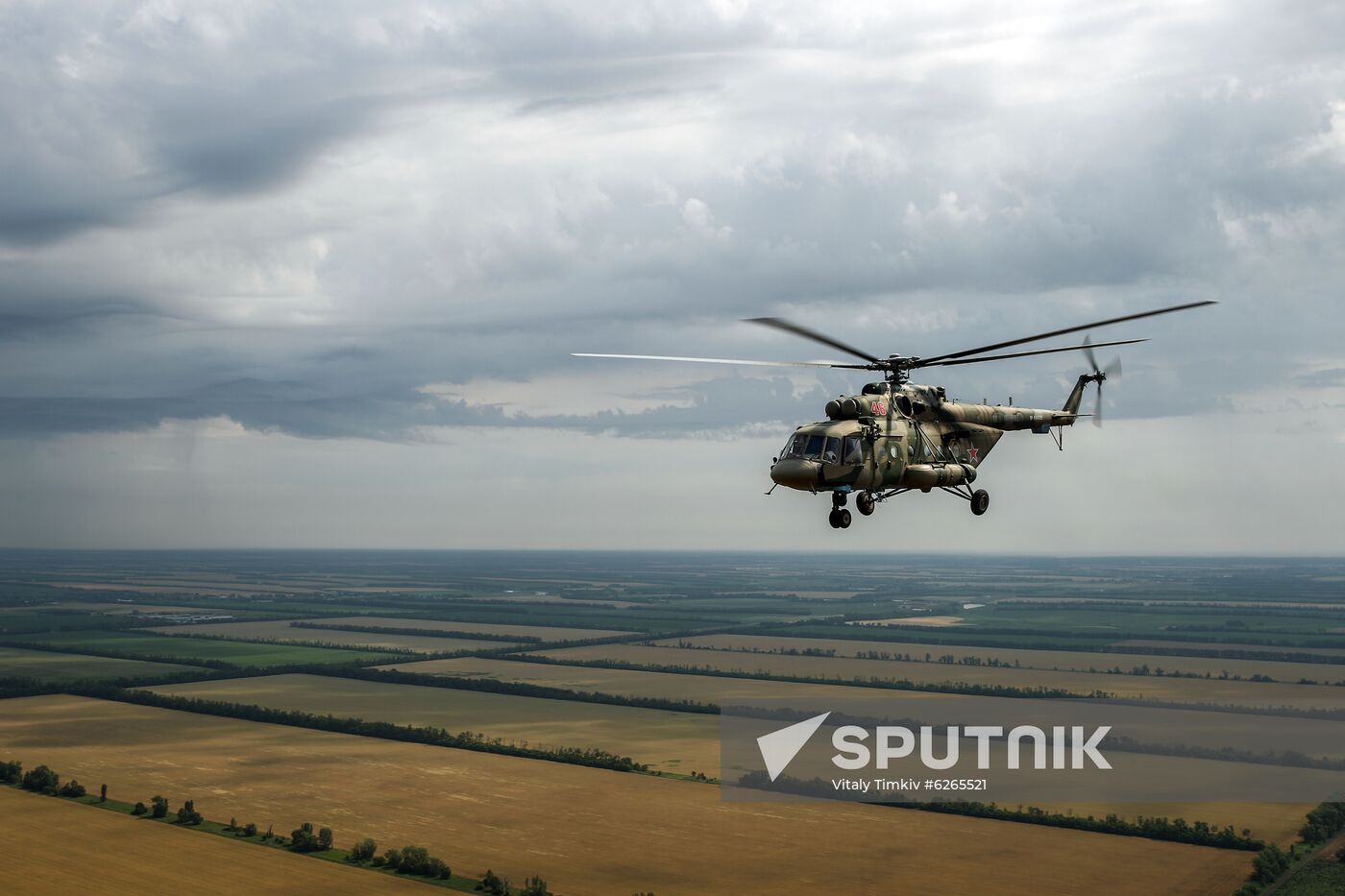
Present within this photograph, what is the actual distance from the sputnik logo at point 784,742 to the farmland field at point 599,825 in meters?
12.9

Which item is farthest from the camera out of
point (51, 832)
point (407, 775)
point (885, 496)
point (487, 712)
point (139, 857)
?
point (487, 712)

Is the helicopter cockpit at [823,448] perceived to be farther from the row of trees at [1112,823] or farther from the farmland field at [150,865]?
the row of trees at [1112,823]

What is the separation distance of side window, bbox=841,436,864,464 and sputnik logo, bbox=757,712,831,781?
79422 mm

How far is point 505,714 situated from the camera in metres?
154

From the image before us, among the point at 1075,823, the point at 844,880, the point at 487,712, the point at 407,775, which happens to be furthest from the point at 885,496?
the point at 487,712

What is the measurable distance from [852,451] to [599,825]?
215ft

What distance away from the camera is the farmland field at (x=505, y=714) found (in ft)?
430

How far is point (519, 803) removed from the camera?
10431 cm

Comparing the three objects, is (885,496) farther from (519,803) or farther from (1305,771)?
(1305,771)

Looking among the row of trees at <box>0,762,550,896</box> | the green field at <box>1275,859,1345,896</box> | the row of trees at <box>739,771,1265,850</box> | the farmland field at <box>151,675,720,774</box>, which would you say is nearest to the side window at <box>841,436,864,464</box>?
the row of trees at <box>0,762,550,896</box>

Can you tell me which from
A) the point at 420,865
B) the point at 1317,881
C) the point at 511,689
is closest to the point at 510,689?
the point at 511,689

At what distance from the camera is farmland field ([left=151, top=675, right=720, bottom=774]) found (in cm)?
13100

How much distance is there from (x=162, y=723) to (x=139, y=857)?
59684 mm

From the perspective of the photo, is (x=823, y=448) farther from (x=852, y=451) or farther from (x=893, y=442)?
(x=893, y=442)
